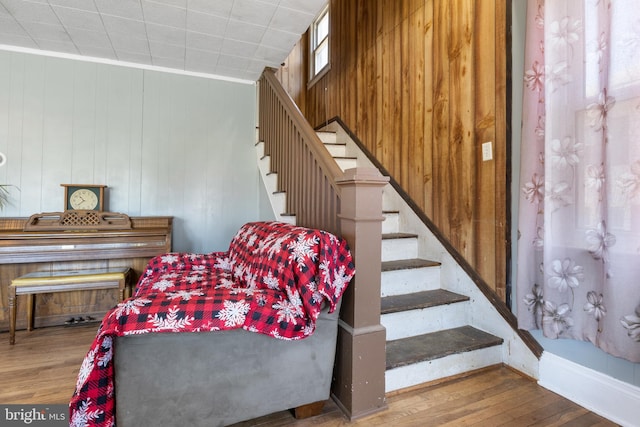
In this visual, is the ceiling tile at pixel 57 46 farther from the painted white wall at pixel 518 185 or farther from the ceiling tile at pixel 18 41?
the painted white wall at pixel 518 185

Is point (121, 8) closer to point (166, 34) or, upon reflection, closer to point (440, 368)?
point (166, 34)

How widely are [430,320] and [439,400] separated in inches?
19.7

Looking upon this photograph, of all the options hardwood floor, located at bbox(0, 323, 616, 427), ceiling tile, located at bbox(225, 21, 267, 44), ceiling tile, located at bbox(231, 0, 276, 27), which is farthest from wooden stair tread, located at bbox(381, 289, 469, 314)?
ceiling tile, located at bbox(225, 21, 267, 44)

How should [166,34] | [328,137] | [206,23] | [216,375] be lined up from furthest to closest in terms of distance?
[328,137] < [166,34] < [206,23] < [216,375]

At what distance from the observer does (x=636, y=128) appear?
4.18 feet

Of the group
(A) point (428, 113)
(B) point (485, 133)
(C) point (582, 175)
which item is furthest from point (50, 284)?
(C) point (582, 175)

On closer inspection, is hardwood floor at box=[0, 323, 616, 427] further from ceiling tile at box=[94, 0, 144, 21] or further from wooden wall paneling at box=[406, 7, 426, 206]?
ceiling tile at box=[94, 0, 144, 21]

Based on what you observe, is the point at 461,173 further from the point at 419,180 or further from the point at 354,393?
the point at 354,393

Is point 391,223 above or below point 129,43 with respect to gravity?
below

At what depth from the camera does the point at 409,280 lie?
7.25ft

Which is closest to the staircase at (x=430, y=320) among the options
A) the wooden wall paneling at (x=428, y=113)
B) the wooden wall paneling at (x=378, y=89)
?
the wooden wall paneling at (x=428, y=113)

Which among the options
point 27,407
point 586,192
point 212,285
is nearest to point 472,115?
point 586,192

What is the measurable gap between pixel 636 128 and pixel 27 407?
2.95 m

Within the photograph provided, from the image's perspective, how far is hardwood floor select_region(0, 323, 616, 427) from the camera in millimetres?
1419
